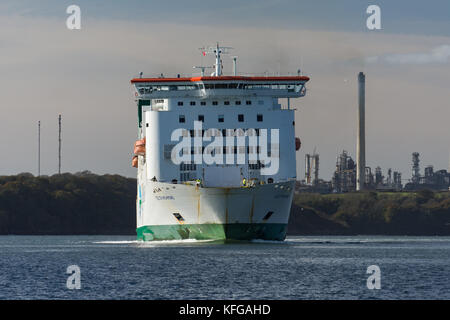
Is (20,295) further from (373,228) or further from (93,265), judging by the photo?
(373,228)

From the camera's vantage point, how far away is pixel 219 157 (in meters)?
71.4

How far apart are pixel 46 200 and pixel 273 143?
318ft

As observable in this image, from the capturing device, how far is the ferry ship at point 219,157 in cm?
6825

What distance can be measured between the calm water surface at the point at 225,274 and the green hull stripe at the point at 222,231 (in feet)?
3.20

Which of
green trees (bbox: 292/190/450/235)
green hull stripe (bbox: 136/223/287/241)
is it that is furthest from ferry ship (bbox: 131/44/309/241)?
green trees (bbox: 292/190/450/235)

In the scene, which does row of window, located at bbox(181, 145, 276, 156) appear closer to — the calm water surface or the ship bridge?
the ship bridge

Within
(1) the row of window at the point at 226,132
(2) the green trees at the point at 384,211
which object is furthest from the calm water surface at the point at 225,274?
(2) the green trees at the point at 384,211

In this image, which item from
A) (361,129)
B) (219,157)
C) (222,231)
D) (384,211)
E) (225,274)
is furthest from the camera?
(384,211)

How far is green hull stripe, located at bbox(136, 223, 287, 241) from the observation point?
68.3 meters

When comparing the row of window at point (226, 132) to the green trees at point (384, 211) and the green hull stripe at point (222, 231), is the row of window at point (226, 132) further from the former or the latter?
the green trees at point (384, 211)

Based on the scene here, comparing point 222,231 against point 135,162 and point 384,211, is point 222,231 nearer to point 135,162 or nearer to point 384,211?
point 135,162

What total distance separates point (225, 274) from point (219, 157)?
946 inches

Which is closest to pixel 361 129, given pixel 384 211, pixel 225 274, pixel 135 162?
pixel 384 211

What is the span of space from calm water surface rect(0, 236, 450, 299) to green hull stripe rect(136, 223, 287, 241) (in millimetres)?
974
